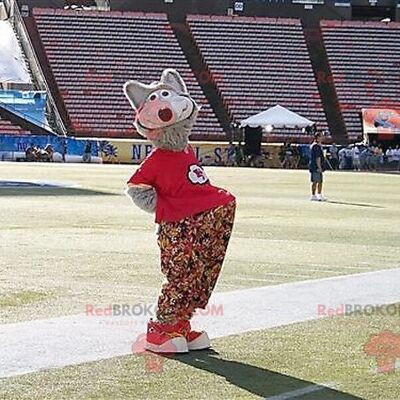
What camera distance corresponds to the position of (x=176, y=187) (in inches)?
307

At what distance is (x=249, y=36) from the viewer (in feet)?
207

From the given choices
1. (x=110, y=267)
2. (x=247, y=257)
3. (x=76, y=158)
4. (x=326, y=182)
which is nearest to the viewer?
(x=110, y=267)

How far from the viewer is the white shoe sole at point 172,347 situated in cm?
777

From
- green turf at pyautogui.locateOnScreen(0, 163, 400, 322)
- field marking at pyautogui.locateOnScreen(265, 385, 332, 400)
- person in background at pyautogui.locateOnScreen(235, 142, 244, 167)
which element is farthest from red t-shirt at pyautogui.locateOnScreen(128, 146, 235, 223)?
person in background at pyautogui.locateOnScreen(235, 142, 244, 167)

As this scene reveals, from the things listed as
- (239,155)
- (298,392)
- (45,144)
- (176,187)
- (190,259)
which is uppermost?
(176,187)

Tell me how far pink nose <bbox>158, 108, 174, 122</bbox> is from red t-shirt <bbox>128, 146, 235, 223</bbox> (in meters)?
0.24

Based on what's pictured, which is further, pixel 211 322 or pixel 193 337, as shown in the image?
pixel 211 322

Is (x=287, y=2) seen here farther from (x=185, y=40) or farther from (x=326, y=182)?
(x=326, y=182)

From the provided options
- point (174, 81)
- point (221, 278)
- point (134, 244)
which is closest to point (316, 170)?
point (134, 244)

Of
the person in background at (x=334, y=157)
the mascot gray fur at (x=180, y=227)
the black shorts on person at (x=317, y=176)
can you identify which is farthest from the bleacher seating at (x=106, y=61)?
the mascot gray fur at (x=180, y=227)

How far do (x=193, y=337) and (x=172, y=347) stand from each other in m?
0.20

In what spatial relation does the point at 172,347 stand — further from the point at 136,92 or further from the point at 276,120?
the point at 276,120

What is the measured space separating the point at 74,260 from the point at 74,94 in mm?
44864

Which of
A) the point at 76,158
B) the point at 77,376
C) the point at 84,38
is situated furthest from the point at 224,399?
the point at 84,38
